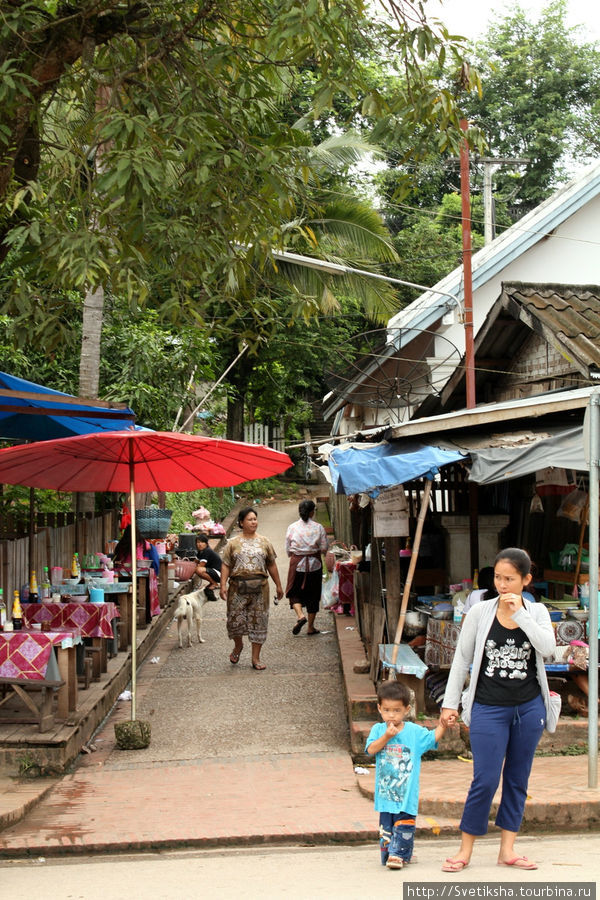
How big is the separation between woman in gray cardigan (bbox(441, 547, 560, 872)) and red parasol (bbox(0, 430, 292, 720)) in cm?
366

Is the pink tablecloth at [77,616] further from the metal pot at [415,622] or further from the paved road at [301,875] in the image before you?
the paved road at [301,875]

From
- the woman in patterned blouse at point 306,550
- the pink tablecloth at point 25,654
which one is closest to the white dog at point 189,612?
the woman in patterned blouse at point 306,550

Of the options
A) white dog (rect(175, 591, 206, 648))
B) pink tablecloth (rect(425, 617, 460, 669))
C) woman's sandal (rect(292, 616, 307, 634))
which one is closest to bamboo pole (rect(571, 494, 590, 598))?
pink tablecloth (rect(425, 617, 460, 669))

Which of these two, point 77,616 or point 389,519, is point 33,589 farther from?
point 389,519

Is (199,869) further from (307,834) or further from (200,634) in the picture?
(200,634)

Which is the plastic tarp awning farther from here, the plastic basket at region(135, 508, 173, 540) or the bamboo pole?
the plastic basket at region(135, 508, 173, 540)

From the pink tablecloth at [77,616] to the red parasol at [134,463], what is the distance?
0.92 meters

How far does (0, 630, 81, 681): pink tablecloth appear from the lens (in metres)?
7.97

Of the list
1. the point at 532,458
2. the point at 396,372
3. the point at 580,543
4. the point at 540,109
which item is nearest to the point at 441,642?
the point at 580,543

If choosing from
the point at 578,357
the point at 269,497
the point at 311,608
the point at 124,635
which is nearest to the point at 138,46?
the point at 578,357

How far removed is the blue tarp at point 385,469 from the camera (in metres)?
7.89

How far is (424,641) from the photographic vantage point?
9219mm

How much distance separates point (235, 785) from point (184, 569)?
10624 millimetres

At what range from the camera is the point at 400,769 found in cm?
519
